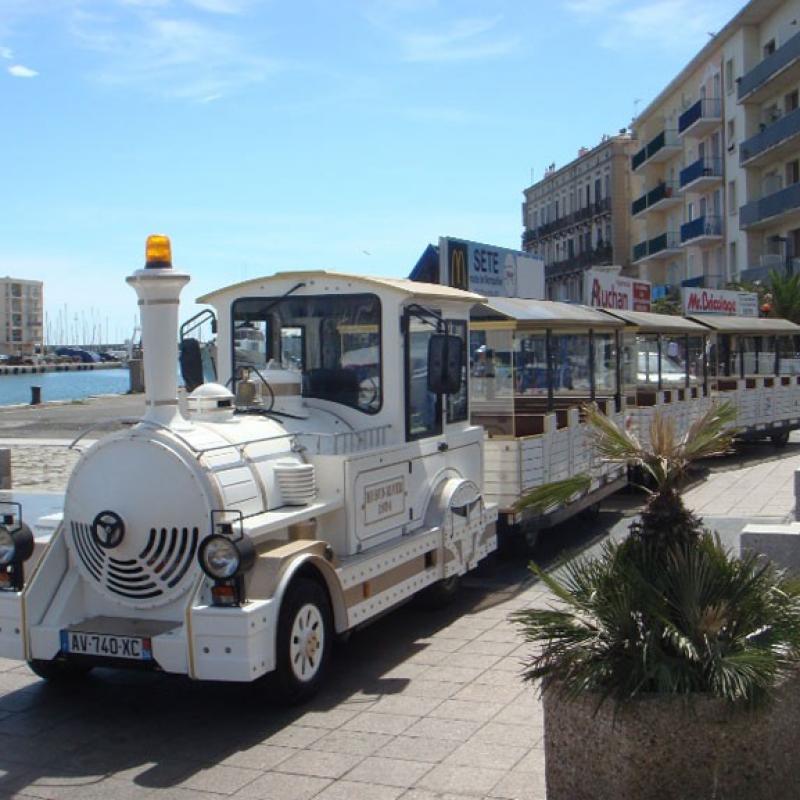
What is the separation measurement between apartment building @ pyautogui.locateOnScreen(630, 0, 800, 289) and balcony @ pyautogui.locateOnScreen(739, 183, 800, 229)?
0.04 meters

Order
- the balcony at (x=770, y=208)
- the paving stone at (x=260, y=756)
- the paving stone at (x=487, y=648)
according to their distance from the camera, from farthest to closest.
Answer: the balcony at (x=770, y=208) → the paving stone at (x=487, y=648) → the paving stone at (x=260, y=756)

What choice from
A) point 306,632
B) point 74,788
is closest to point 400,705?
point 306,632

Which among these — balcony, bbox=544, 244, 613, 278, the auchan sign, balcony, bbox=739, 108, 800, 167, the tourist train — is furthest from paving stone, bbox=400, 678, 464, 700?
balcony, bbox=544, 244, 613, 278

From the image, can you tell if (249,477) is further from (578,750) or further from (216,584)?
(578,750)

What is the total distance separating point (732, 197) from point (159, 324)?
4376 cm

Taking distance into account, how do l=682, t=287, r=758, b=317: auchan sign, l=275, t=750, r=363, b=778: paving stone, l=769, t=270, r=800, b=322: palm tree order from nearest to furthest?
1. l=275, t=750, r=363, b=778: paving stone
2. l=682, t=287, r=758, b=317: auchan sign
3. l=769, t=270, r=800, b=322: palm tree

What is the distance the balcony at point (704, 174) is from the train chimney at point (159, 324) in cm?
4510

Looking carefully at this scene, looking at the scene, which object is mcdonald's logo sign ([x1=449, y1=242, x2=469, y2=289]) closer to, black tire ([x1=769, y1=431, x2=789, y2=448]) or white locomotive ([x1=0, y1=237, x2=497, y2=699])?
white locomotive ([x1=0, y1=237, x2=497, y2=699])

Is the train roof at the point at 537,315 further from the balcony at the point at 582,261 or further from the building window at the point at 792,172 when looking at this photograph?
the balcony at the point at 582,261

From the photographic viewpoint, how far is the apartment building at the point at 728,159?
41.0 metres

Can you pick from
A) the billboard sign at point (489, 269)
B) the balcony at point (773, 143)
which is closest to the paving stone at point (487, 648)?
the billboard sign at point (489, 269)

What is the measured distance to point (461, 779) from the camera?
5133 mm

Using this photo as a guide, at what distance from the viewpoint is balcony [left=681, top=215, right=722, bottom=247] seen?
4784 cm

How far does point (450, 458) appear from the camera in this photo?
8.61m
